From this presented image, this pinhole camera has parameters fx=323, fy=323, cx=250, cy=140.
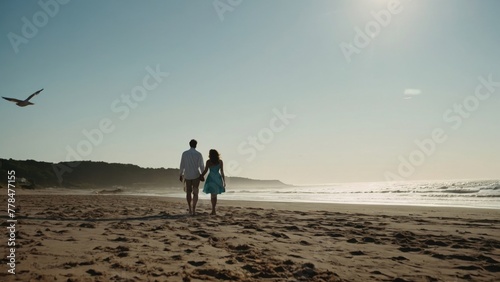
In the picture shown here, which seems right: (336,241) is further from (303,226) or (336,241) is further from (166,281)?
(166,281)

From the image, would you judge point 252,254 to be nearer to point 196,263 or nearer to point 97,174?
point 196,263

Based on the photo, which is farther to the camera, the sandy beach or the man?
the man

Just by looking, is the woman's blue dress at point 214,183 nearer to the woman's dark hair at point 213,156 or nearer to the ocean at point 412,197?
the woman's dark hair at point 213,156

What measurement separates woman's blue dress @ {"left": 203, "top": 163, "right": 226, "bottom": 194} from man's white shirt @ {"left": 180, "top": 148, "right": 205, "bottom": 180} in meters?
0.33

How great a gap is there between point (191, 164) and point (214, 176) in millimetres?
793

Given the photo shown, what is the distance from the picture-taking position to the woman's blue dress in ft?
32.3

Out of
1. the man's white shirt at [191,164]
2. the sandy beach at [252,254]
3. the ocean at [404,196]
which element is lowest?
the ocean at [404,196]

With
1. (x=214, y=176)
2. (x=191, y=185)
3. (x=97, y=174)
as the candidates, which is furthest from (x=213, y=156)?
(x=97, y=174)

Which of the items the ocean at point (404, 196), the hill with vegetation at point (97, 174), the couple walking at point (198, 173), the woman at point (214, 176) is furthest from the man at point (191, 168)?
the hill with vegetation at point (97, 174)

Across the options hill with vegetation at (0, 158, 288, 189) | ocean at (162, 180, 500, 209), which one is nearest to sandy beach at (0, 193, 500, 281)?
ocean at (162, 180, 500, 209)

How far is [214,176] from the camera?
9961 mm

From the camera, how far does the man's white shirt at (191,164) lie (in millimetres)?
9828

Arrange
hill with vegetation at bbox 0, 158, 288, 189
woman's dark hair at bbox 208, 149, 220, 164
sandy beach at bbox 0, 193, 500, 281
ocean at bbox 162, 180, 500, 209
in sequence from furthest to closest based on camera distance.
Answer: hill with vegetation at bbox 0, 158, 288, 189, ocean at bbox 162, 180, 500, 209, woman's dark hair at bbox 208, 149, 220, 164, sandy beach at bbox 0, 193, 500, 281

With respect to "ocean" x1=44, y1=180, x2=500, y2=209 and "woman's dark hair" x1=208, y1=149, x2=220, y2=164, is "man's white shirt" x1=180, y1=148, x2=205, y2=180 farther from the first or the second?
"ocean" x1=44, y1=180, x2=500, y2=209
